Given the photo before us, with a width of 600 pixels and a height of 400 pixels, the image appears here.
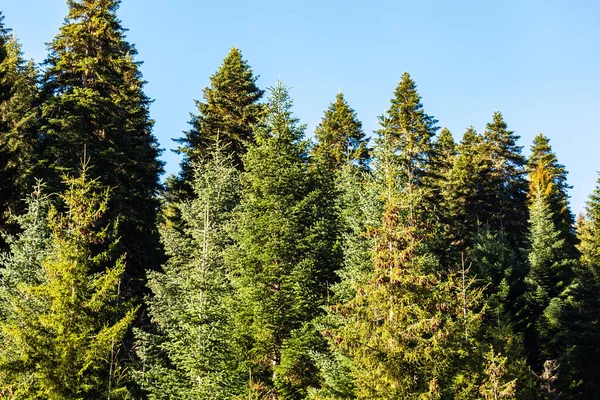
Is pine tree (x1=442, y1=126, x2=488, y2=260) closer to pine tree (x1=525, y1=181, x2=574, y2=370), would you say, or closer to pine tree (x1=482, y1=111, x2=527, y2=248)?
pine tree (x1=482, y1=111, x2=527, y2=248)

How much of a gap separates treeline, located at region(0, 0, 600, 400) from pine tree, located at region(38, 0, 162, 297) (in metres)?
0.12

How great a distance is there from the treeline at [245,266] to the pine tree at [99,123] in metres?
0.12

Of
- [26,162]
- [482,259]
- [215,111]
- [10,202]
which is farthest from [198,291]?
[482,259]

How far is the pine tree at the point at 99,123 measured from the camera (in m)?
28.3

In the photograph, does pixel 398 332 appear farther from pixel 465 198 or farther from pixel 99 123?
pixel 465 198

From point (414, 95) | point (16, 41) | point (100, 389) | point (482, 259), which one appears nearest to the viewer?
point (100, 389)

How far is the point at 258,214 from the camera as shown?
24438 millimetres

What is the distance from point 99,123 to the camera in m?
29.8

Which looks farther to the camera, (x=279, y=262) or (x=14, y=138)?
(x=14, y=138)

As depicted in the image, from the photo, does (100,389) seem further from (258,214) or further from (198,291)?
(258,214)

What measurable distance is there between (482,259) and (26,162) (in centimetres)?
2916

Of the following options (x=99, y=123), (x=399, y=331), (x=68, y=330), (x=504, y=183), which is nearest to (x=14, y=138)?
(x=99, y=123)

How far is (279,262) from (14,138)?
1901cm

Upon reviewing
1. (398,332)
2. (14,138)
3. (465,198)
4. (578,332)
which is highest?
(465,198)
